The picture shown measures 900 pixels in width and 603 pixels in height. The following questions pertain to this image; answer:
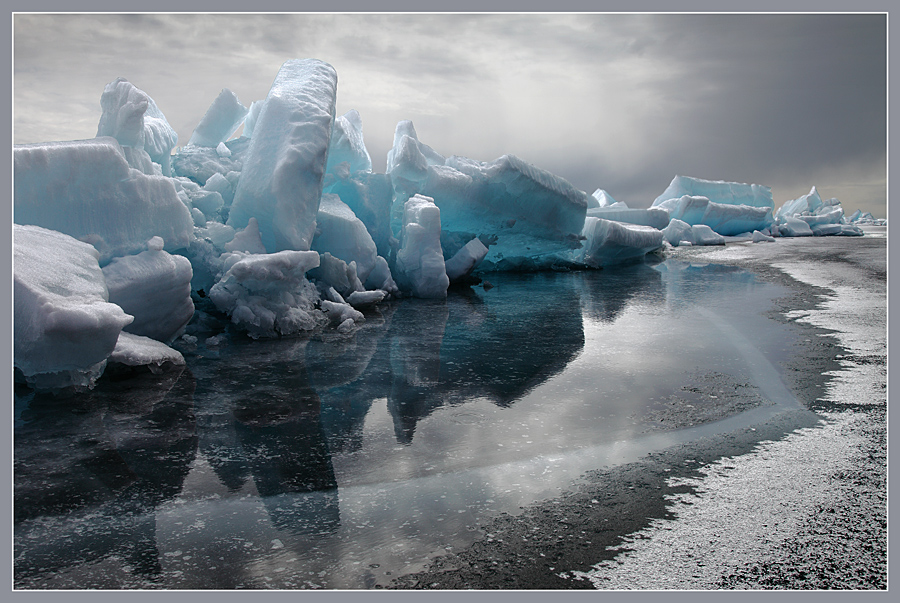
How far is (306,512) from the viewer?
1.91 meters

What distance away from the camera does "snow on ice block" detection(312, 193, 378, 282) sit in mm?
6488

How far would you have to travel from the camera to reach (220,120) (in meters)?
8.63

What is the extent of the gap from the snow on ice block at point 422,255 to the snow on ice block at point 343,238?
1.91 ft

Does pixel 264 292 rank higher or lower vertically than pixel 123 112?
lower

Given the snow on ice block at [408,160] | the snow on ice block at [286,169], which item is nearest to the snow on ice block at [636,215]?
the snow on ice block at [408,160]

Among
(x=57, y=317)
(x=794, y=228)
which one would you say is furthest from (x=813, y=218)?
(x=57, y=317)

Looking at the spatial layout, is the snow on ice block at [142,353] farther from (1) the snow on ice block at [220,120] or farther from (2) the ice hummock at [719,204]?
(2) the ice hummock at [719,204]

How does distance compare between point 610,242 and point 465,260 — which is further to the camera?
point 610,242

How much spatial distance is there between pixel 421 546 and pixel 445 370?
2134mm

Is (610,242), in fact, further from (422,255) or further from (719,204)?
(719,204)

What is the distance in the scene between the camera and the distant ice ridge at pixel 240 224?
317 centimetres

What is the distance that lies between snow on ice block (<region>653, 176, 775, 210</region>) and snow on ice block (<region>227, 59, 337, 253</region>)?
20.3 metres

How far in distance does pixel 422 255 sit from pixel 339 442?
4.78 meters

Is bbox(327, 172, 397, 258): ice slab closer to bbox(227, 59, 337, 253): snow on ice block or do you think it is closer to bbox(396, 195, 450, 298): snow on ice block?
bbox(396, 195, 450, 298): snow on ice block
